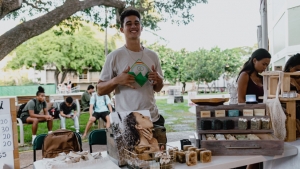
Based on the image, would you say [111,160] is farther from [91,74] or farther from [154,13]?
[91,74]

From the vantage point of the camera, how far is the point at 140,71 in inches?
61.7

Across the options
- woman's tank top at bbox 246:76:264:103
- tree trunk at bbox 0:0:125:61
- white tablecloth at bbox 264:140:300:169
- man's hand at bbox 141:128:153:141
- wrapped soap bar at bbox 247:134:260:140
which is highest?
tree trunk at bbox 0:0:125:61

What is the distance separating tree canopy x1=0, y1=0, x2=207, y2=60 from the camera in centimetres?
597

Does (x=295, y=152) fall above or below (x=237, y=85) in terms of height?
below

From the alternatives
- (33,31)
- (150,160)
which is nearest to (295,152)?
(150,160)

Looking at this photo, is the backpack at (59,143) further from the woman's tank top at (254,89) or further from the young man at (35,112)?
the young man at (35,112)

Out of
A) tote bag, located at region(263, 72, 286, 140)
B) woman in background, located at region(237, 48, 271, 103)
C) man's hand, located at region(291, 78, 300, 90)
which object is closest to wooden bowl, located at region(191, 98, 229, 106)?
tote bag, located at region(263, 72, 286, 140)

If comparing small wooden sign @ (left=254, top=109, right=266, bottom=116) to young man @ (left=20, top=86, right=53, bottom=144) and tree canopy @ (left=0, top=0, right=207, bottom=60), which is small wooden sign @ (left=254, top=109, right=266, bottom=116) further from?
tree canopy @ (left=0, top=0, right=207, bottom=60)

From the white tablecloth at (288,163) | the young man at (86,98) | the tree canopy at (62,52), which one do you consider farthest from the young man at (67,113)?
the tree canopy at (62,52)

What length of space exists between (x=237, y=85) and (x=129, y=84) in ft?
3.28

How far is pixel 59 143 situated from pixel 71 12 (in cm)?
534

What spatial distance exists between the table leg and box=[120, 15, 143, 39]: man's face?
99 cm

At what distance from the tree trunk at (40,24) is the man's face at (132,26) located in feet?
17.3

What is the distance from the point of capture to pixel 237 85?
2.05 m
